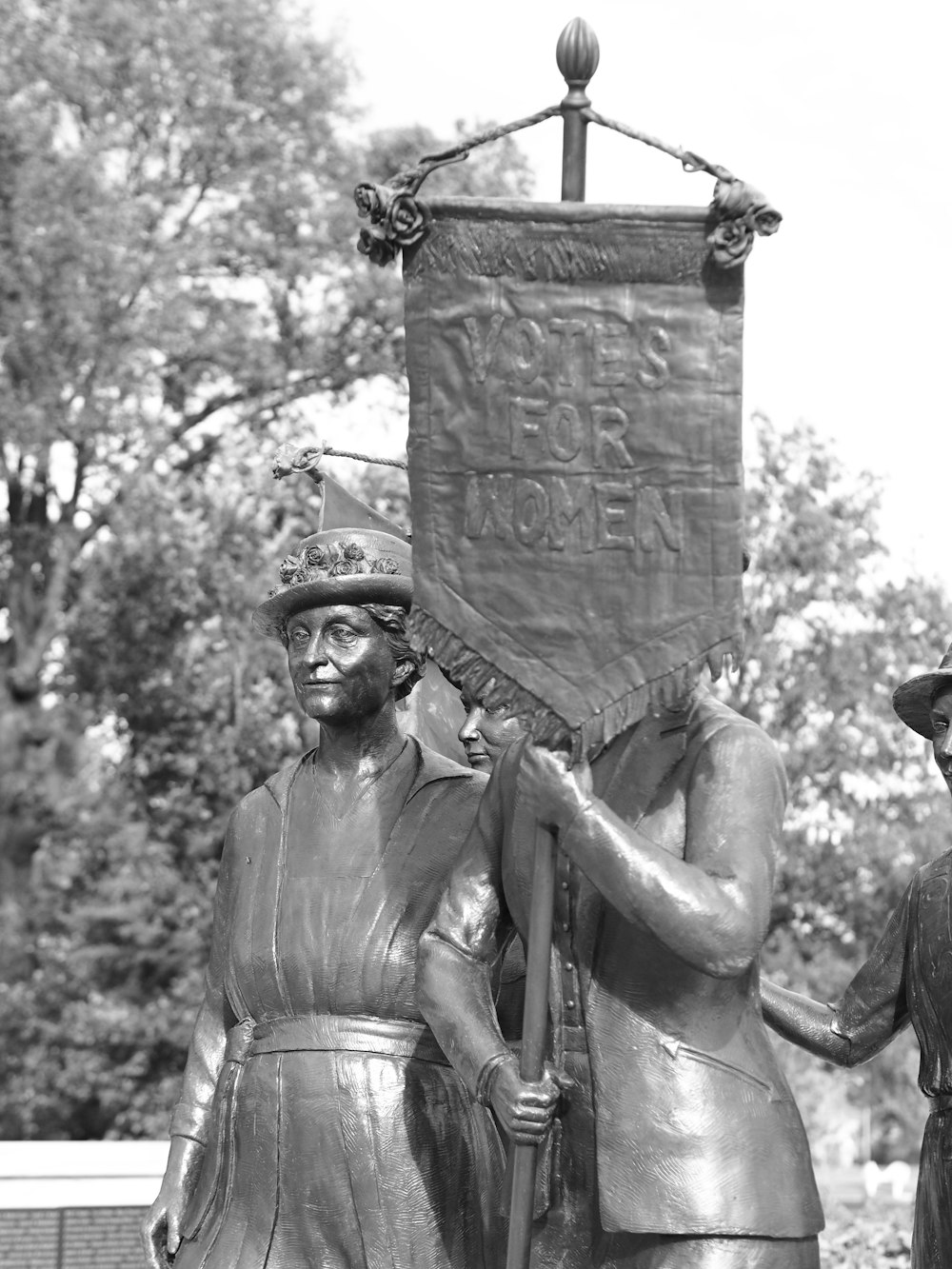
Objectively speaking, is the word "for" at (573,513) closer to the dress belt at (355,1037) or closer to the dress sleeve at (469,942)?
the dress sleeve at (469,942)

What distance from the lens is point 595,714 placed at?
430 cm

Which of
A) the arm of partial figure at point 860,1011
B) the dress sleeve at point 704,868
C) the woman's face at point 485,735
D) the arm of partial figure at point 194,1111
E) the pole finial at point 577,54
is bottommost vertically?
the arm of partial figure at point 194,1111

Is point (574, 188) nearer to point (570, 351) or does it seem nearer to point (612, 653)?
point (570, 351)

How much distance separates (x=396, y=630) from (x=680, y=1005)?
55.6 inches

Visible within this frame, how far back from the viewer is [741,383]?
14.1 feet

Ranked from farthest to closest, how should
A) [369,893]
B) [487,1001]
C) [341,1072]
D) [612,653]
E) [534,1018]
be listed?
[369,893] < [341,1072] < [487,1001] < [612,653] < [534,1018]

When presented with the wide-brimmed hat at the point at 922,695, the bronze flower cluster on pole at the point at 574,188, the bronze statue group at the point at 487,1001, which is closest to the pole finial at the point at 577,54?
the bronze flower cluster on pole at the point at 574,188

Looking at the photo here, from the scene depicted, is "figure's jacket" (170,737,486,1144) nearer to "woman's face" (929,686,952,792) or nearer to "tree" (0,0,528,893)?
"woman's face" (929,686,952,792)

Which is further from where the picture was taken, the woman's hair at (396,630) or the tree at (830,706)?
the tree at (830,706)

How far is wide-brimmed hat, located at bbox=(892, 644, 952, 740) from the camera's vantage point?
17.3 feet

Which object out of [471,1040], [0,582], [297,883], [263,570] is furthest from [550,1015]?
[0,582]

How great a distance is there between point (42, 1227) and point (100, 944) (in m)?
10.6

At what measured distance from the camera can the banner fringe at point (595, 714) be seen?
4301 mm

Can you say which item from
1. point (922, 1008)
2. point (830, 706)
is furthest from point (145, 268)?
point (922, 1008)
